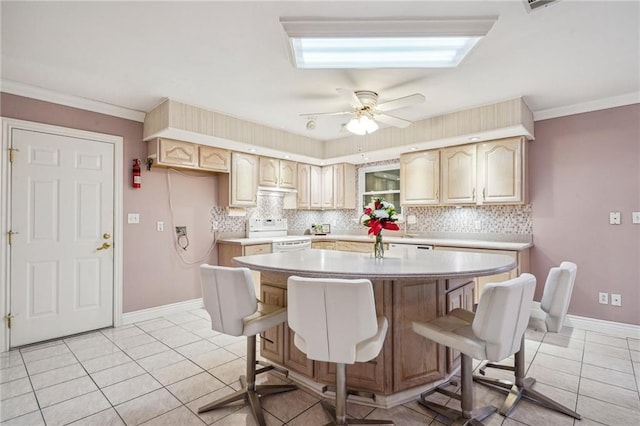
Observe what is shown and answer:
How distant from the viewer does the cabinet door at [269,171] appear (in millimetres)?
4805

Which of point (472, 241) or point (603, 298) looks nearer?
point (603, 298)

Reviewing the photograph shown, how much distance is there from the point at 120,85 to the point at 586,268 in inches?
205

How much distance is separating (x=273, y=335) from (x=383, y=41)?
7.52 feet

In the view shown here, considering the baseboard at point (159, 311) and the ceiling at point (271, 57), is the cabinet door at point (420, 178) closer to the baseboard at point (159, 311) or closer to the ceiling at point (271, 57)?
the ceiling at point (271, 57)

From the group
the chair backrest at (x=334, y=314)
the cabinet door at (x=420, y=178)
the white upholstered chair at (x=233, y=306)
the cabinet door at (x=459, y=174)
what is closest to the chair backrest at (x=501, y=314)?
the chair backrest at (x=334, y=314)

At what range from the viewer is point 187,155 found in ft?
13.0

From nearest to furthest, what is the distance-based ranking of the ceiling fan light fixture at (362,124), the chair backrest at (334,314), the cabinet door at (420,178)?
the chair backrest at (334,314) < the ceiling fan light fixture at (362,124) < the cabinet door at (420,178)

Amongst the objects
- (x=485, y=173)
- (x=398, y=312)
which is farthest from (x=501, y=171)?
(x=398, y=312)

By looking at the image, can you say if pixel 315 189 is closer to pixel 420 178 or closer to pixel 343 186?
pixel 343 186

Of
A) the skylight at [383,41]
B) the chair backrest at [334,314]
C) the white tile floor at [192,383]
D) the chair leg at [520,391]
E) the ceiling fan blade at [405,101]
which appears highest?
the skylight at [383,41]

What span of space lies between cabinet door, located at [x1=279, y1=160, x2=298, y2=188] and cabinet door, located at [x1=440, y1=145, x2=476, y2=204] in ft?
7.46

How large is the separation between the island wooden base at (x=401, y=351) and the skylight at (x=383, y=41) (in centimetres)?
157

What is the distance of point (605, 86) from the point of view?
311 centimetres

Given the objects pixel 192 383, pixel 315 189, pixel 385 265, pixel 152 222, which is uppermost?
pixel 315 189
